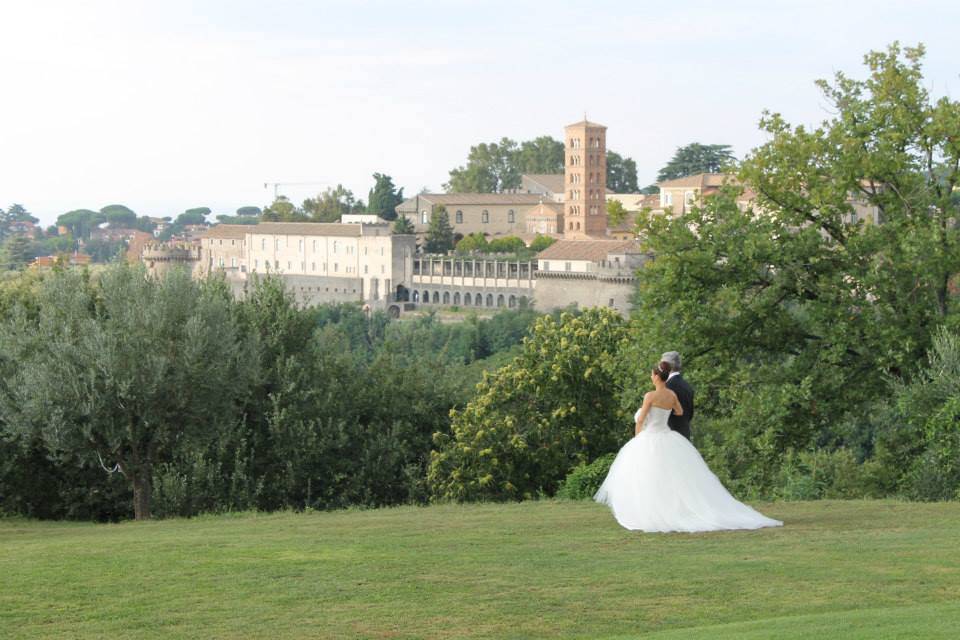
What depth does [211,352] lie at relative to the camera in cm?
1405

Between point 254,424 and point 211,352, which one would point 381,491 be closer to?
point 254,424

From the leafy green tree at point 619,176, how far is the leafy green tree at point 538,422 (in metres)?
105

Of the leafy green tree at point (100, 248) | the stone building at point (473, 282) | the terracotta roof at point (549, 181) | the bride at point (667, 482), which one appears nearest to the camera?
the bride at point (667, 482)

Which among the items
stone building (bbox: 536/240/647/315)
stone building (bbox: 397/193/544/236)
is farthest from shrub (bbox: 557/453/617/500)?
stone building (bbox: 397/193/544/236)

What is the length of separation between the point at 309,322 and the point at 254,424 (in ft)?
6.82

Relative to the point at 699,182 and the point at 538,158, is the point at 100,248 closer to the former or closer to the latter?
the point at 538,158

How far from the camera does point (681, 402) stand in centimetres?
880

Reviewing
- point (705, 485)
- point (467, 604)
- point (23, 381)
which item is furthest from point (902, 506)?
point (23, 381)

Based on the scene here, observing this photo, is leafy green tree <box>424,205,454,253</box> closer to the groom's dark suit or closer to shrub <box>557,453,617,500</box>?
shrub <box>557,453,617,500</box>

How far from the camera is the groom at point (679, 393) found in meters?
8.69

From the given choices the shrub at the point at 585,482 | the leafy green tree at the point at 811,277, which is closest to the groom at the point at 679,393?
the leafy green tree at the point at 811,277

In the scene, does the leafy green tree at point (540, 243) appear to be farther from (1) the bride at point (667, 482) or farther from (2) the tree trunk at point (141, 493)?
(1) the bride at point (667, 482)

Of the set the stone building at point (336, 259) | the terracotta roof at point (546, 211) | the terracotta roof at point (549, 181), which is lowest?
the stone building at point (336, 259)

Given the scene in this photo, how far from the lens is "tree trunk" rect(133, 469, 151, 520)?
1417 centimetres
